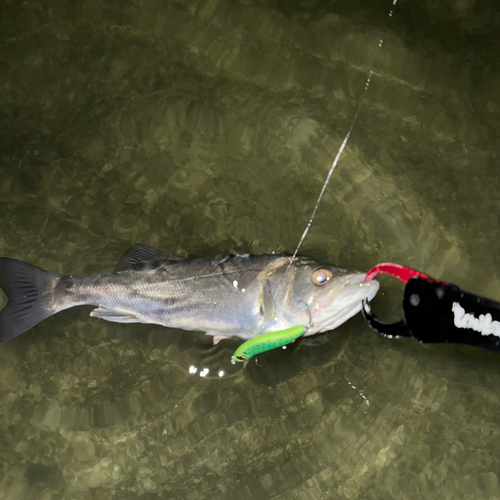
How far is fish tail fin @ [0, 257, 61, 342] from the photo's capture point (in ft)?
10.1

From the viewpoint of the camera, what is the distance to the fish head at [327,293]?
2691 millimetres

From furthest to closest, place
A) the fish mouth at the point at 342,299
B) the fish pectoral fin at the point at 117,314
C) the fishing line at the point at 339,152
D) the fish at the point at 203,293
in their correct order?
the fishing line at the point at 339,152
the fish pectoral fin at the point at 117,314
the fish at the point at 203,293
the fish mouth at the point at 342,299

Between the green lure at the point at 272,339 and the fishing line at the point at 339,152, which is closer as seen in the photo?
the green lure at the point at 272,339

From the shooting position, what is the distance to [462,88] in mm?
3354

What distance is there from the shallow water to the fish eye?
1.83ft

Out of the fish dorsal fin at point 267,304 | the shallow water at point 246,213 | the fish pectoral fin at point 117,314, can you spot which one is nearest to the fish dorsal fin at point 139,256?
the fish pectoral fin at point 117,314

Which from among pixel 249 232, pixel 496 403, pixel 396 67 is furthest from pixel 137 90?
pixel 496 403

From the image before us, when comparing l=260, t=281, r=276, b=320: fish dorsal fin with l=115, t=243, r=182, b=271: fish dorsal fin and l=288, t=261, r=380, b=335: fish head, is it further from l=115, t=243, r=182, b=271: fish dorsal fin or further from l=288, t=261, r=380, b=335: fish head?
l=115, t=243, r=182, b=271: fish dorsal fin

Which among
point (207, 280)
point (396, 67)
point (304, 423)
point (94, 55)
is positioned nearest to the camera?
point (207, 280)

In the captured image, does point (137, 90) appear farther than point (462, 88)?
Yes

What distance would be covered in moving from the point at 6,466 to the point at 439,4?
480 cm

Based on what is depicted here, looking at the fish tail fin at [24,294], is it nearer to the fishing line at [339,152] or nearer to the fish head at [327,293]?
the fish head at [327,293]

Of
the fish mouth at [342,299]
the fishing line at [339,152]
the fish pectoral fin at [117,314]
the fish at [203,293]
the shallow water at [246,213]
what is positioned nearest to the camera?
the fish mouth at [342,299]

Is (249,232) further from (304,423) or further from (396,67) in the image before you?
(396,67)
